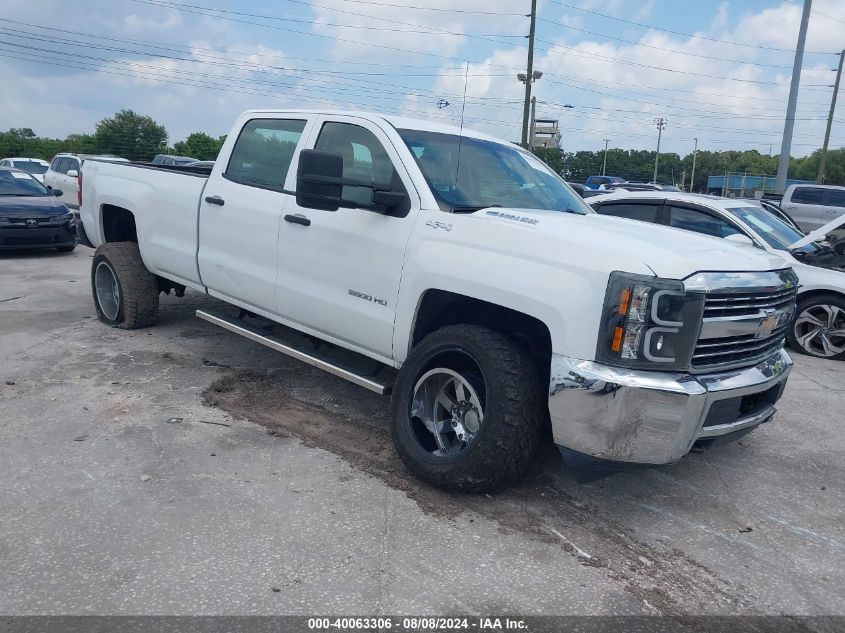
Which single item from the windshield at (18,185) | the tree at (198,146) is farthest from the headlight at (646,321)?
the tree at (198,146)

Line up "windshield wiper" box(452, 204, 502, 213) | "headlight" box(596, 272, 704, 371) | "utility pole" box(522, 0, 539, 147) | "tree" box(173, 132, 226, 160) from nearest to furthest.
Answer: "headlight" box(596, 272, 704, 371), "windshield wiper" box(452, 204, 502, 213), "utility pole" box(522, 0, 539, 147), "tree" box(173, 132, 226, 160)

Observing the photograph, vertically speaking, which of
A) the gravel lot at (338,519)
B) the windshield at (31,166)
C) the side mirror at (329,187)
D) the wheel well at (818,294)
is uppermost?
the side mirror at (329,187)

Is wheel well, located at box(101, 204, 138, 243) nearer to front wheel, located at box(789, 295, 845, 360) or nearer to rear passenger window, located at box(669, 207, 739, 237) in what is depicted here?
rear passenger window, located at box(669, 207, 739, 237)

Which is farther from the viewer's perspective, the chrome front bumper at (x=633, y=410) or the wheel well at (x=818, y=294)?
the wheel well at (x=818, y=294)

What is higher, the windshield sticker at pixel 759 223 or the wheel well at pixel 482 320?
the windshield sticker at pixel 759 223

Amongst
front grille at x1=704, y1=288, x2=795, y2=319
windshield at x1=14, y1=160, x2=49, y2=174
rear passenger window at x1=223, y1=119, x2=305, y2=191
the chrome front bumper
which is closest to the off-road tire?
rear passenger window at x1=223, y1=119, x2=305, y2=191

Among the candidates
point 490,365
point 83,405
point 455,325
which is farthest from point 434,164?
point 83,405

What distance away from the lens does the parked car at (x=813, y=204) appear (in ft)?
60.2

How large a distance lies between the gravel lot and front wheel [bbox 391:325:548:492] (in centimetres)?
21

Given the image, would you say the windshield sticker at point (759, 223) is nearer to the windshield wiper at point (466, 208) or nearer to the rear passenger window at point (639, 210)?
the rear passenger window at point (639, 210)

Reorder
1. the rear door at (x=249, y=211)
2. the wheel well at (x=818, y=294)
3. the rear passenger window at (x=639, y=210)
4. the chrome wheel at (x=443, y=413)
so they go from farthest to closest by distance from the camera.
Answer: the rear passenger window at (x=639, y=210) → the wheel well at (x=818, y=294) → the rear door at (x=249, y=211) → the chrome wheel at (x=443, y=413)

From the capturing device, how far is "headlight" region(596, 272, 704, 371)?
3162 millimetres

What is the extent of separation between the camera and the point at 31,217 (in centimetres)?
1196

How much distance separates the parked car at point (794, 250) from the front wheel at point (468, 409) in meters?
4.75
